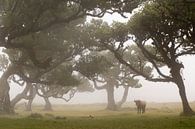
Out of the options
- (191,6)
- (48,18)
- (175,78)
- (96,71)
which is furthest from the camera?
(96,71)

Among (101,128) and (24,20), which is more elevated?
(24,20)

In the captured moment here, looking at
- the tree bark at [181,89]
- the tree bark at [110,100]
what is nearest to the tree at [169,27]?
the tree bark at [181,89]

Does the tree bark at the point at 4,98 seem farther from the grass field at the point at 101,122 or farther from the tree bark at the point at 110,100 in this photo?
the tree bark at the point at 110,100

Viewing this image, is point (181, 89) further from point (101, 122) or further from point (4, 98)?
point (4, 98)

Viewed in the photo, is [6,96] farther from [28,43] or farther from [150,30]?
[150,30]

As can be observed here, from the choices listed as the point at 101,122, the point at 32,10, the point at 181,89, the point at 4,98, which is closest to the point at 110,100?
the point at 4,98

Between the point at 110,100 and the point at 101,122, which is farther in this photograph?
the point at 110,100

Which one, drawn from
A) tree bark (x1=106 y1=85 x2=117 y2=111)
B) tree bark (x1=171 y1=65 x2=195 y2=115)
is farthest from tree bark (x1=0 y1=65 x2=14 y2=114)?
tree bark (x1=106 y1=85 x2=117 y2=111)

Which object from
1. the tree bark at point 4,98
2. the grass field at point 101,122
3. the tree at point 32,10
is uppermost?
the tree at point 32,10

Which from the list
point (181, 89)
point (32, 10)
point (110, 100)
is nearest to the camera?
point (32, 10)

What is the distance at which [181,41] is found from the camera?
156ft

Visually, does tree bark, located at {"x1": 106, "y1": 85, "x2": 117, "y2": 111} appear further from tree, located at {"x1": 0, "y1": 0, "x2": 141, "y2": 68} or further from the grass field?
tree, located at {"x1": 0, "y1": 0, "x2": 141, "y2": 68}

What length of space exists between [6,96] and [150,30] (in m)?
23.6

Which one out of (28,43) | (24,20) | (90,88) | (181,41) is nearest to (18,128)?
(24,20)
